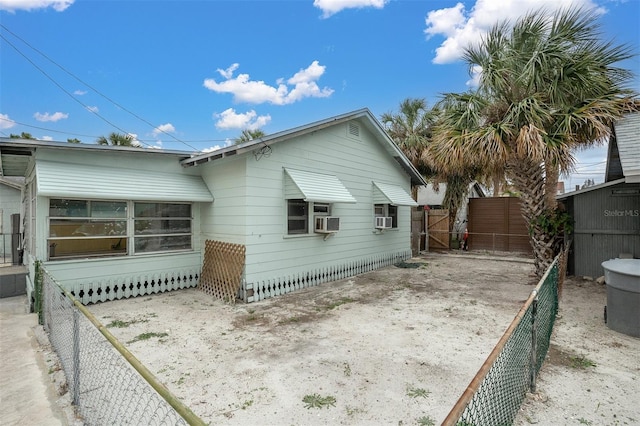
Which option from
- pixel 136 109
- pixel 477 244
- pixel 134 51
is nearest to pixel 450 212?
pixel 477 244

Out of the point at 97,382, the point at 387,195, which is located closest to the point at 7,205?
the point at 97,382

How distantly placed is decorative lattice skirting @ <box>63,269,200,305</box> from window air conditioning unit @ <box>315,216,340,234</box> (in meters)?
3.28

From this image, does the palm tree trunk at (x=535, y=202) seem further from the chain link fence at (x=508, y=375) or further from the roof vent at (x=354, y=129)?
the chain link fence at (x=508, y=375)

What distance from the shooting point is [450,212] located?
47.5 feet

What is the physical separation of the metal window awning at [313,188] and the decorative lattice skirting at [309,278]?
1.99m

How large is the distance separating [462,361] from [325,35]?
14348 mm

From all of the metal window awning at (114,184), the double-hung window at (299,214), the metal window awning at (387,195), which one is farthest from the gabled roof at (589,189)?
the metal window awning at (114,184)

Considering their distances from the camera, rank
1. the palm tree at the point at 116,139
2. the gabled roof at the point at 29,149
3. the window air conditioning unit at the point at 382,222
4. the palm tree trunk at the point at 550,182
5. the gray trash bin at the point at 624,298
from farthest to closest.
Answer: the palm tree at the point at 116,139, the window air conditioning unit at the point at 382,222, the palm tree trunk at the point at 550,182, the gabled roof at the point at 29,149, the gray trash bin at the point at 624,298

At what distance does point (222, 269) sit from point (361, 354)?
4.10m

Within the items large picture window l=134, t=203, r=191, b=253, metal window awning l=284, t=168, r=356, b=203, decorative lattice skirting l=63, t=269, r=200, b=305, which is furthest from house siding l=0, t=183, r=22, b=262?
metal window awning l=284, t=168, r=356, b=203

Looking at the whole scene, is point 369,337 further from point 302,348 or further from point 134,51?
point 134,51

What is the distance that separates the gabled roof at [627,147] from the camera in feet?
16.9

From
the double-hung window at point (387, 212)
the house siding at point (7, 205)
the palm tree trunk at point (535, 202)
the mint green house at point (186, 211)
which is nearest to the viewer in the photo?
the mint green house at point (186, 211)

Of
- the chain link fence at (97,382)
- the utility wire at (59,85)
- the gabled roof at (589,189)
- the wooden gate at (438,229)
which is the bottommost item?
the chain link fence at (97,382)
